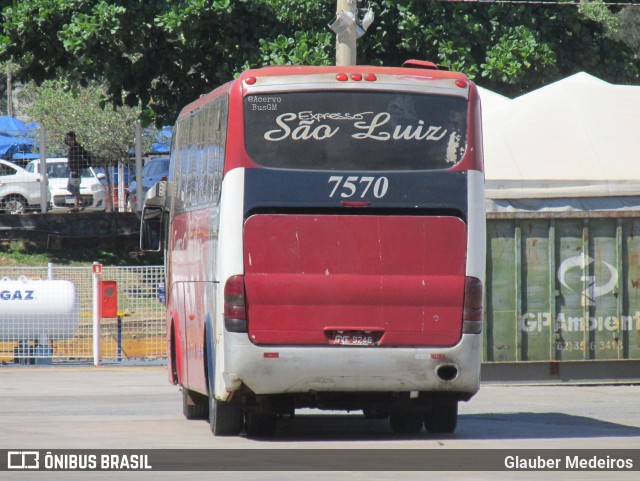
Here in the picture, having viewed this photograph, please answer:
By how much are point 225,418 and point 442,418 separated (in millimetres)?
2218

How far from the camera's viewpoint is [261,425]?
1312 centimetres

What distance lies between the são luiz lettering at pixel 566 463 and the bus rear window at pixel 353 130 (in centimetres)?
297

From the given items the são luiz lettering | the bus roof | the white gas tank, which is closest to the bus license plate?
the são luiz lettering

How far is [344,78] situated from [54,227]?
23.6 metres

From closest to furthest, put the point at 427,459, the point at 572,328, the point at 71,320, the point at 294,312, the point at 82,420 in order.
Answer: the point at 427,459 → the point at 294,312 → the point at 82,420 → the point at 572,328 → the point at 71,320

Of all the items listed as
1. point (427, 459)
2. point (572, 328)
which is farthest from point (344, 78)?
point (572, 328)

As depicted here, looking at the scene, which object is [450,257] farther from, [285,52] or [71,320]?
[285,52]

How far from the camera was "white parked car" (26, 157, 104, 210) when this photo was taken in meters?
36.4

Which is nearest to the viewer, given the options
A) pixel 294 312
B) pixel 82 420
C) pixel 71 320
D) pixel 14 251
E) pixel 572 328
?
pixel 294 312

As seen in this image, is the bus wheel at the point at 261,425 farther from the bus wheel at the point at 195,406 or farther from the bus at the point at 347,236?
the bus wheel at the point at 195,406

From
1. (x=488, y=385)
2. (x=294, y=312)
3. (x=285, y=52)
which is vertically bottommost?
(x=488, y=385)

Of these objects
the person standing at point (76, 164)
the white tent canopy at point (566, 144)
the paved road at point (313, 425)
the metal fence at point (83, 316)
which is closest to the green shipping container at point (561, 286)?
the paved road at point (313, 425)

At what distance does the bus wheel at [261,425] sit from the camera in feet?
42.9

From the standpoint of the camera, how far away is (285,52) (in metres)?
27.7
